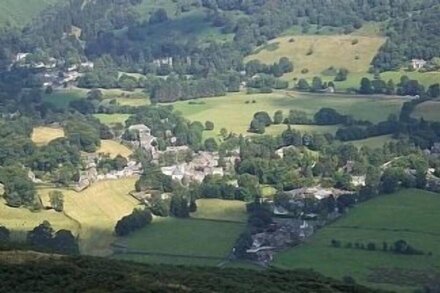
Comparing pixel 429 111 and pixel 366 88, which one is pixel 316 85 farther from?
pixel 429 111

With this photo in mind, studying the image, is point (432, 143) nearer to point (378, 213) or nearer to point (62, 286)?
point (378, 213)

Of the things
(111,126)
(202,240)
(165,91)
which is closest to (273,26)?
(165,91)

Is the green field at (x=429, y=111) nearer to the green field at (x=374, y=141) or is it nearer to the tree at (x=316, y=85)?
the green field at (x=374, y=141)

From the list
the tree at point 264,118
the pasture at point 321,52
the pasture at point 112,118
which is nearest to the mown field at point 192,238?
the tree at point 264,118

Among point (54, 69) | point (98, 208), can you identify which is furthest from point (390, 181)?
point (54, 69)

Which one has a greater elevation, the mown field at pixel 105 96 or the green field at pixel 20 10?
the green field at pixel 20 10
